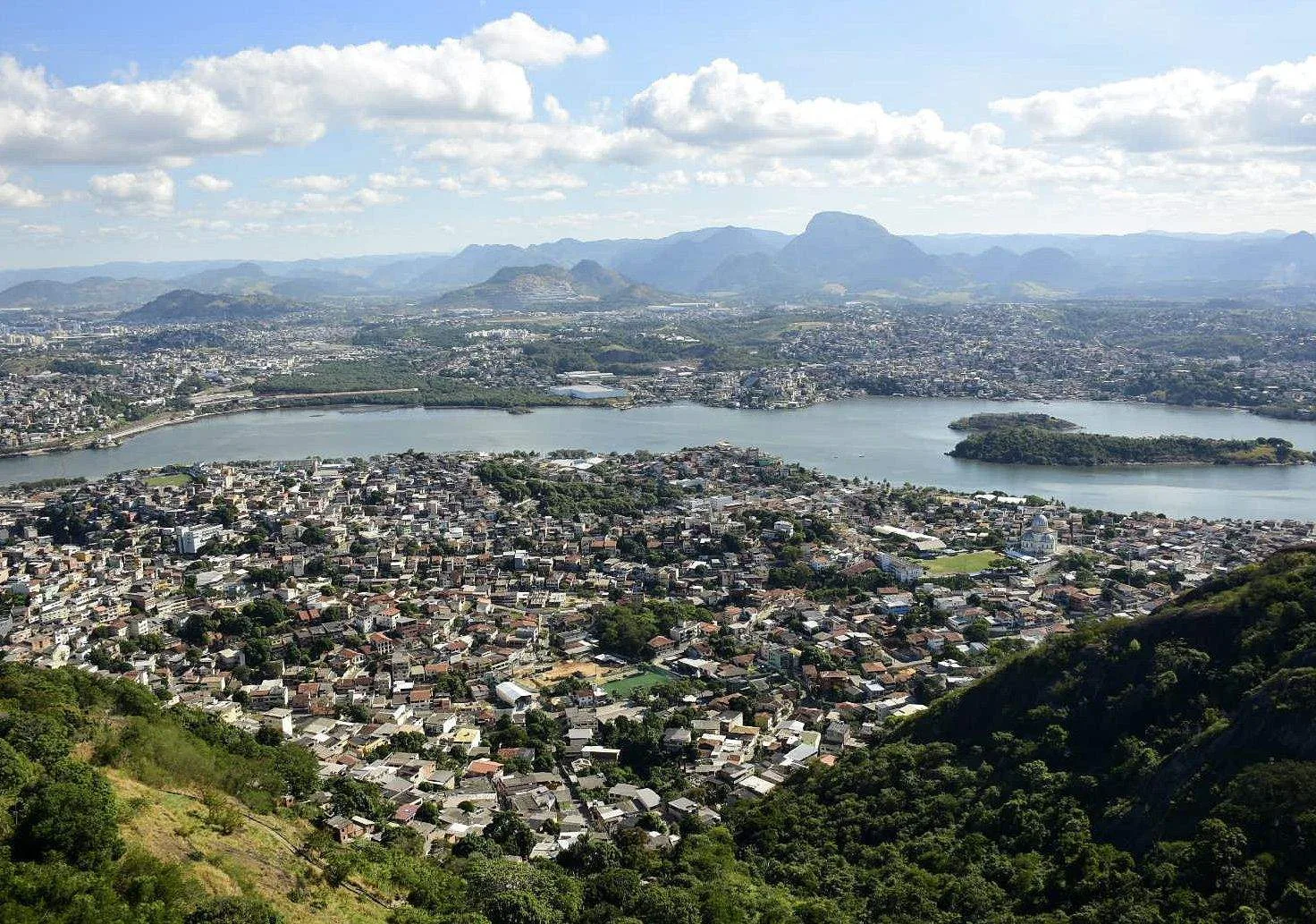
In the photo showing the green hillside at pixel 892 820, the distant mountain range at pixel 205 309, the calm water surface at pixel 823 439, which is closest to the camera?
the green hillside at pixel 892 820

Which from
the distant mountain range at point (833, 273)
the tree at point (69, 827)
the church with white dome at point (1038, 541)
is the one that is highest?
the distant mountain range at point (833, 273)

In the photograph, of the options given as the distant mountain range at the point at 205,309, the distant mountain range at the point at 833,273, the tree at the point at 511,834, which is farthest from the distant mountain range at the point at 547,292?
the tree at the point at 511,834

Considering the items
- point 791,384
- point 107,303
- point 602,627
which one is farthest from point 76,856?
point 107,303

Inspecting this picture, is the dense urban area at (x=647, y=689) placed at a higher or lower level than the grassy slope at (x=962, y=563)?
higher

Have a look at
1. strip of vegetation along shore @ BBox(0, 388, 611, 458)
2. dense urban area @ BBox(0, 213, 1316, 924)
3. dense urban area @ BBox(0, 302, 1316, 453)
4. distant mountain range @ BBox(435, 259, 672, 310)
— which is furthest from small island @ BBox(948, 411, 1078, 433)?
distant mountain range @ BBox(435, 259, 672, 310)

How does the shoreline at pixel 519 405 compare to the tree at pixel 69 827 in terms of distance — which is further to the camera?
the shoreline at pixel 519 405

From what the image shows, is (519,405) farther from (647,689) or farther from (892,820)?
(892,820)

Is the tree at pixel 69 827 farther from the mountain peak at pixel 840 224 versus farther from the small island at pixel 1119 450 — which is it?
the mountain peak at pixel 840 224
